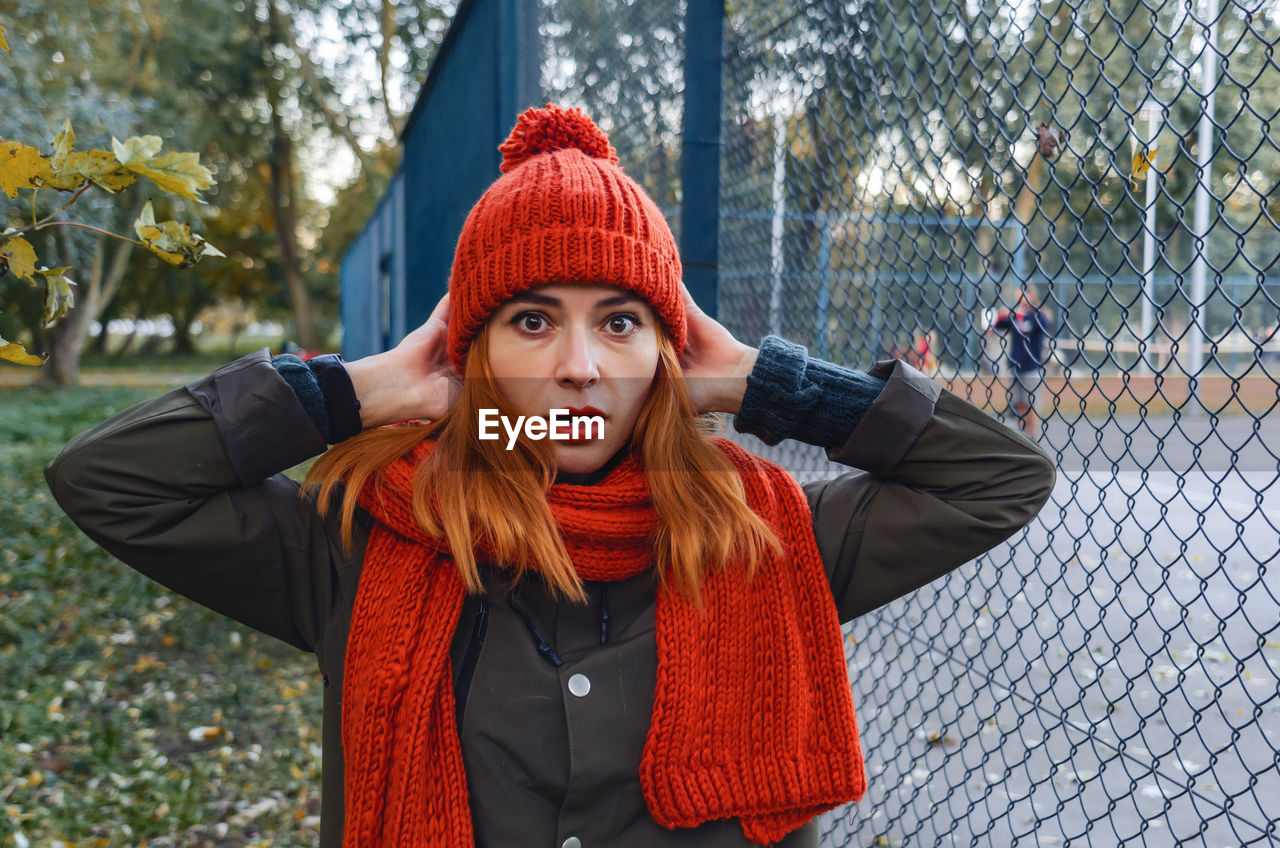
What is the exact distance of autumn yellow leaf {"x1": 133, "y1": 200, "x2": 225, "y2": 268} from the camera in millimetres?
1468

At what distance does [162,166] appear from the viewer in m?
1.44

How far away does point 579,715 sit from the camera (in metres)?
1.61

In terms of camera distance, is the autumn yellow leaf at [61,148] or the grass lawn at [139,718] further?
the grass lawn at [139,718]

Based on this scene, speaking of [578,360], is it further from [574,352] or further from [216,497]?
[216,497]

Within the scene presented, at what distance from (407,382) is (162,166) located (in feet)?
1.84

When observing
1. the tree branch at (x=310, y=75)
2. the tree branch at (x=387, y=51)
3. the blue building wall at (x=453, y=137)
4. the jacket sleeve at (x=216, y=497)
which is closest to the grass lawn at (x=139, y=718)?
the blue building wall at (x=453, y=137)

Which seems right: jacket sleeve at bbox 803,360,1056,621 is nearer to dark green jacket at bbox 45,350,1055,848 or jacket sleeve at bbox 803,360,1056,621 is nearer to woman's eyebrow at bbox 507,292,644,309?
dark green jacket at bbox 45,350,1055,848

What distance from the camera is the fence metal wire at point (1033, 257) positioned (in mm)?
1846

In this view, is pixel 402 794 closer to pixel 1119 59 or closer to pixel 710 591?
pixel 710 591

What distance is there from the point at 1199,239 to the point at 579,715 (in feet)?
4.26

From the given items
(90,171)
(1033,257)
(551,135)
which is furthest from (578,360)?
(1033,257)

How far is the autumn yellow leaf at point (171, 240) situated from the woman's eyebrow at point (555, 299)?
468mm

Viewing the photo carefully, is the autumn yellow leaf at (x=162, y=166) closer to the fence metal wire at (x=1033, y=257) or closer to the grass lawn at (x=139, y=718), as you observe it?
the fence metal wire at (x=1033, y=257)

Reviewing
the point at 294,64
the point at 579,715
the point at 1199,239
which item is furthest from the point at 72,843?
the point at 294,64
